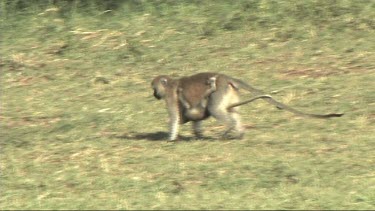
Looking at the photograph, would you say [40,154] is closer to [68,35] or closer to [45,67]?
[45,67]

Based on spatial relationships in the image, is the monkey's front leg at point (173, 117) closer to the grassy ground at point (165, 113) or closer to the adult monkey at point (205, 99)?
the adult monkey at point (205, 99)

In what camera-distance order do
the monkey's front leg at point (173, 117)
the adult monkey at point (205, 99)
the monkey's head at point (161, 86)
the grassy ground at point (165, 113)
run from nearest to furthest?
the grassy ground at point (165, 113) < the adult monkey at point (205, 99) < the monkey's front leg at point (173, 117) < the monkey's head at point (161, 86)

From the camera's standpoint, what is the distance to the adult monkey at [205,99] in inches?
373

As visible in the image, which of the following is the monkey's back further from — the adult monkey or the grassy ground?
the grassy ground

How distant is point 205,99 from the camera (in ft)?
31.3

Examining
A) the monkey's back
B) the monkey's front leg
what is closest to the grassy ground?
the monkey's front leg

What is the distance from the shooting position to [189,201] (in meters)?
7.47

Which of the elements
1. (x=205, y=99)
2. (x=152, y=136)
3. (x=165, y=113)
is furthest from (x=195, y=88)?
(x=165, y=113)

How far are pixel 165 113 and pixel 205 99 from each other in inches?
68.8

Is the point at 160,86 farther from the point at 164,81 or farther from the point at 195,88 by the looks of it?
the point at 195,88

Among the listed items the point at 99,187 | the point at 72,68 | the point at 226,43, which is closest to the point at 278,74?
the point at 226,43

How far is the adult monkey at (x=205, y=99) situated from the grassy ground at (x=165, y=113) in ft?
0.78

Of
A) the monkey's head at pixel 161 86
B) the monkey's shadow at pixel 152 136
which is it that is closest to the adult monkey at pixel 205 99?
the monkey's head at pixel 161 86

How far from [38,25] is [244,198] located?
8.67 m
